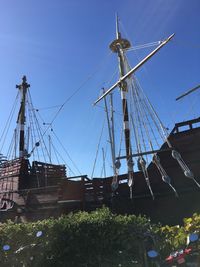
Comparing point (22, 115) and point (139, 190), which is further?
point (22, 115)

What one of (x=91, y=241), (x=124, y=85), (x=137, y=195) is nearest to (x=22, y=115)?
(x=124, y=85)

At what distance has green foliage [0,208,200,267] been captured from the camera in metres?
6.29

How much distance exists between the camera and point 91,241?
6555 mm

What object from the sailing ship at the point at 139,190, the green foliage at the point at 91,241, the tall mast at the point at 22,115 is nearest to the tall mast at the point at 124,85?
the sailing ship at the point at 139,190

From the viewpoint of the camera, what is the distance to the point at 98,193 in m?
15.5

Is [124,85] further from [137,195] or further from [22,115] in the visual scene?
[22,115]

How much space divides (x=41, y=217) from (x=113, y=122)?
1234cm

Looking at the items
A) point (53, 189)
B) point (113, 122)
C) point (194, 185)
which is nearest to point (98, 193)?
point (53, 189)

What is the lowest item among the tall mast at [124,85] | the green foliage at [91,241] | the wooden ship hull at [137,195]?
the green foliage at [91,241]

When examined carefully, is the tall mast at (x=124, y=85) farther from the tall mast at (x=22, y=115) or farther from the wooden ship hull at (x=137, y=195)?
the tall mast at (x=22, y=115)

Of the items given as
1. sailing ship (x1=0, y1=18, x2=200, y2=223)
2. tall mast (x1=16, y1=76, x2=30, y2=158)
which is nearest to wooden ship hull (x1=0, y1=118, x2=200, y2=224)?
sailing ship (x1=0, y1=18, x2=200, y2=223)

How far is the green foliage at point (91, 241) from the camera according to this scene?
629 cm

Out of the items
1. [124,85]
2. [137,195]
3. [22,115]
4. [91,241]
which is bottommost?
[91,241]

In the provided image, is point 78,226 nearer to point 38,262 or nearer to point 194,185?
point 38,262
